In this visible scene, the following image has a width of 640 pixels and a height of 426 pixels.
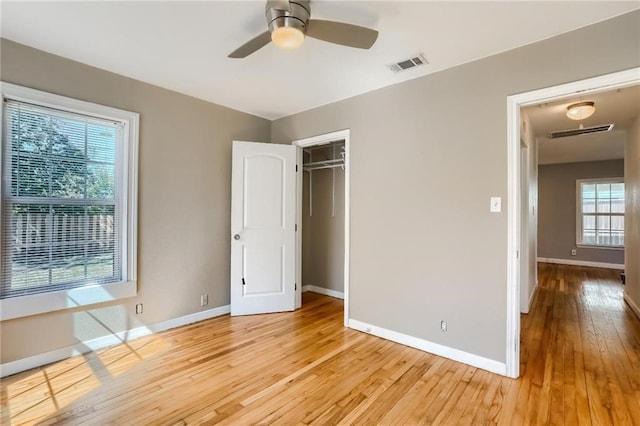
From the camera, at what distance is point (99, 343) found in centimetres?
274

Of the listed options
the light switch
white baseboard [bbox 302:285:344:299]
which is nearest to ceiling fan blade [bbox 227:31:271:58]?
the light switch

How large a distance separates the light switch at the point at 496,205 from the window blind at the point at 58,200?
10.9ft

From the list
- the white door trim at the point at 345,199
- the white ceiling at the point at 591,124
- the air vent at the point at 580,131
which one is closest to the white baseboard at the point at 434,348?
the white door trim at the point at 345,199

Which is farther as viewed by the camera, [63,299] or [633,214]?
[633,214]

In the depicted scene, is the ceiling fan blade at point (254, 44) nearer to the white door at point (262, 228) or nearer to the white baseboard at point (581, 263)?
the white door at point (262, 228)

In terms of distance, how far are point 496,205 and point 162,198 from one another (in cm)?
312

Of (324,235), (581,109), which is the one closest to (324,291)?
(324,235)

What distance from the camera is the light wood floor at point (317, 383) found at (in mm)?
1860

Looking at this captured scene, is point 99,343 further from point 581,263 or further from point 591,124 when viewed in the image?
point 581,263

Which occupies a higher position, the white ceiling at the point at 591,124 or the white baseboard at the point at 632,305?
the white ceiling at the point at 591,124

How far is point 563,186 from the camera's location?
7613 mm

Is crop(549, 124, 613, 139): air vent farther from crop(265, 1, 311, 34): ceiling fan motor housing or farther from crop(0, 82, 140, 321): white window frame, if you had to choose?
crop(0, 82, 140, 321): white window frame

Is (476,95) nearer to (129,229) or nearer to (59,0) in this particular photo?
(59,0)

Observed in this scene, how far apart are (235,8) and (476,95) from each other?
1.95 m
